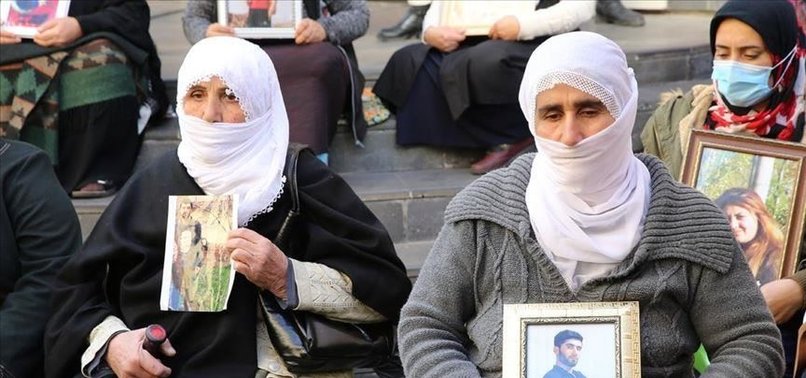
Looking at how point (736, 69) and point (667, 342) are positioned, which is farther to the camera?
point (736, 69)

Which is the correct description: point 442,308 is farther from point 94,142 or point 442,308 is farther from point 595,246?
point 94,142

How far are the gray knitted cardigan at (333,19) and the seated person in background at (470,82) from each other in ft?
0.91

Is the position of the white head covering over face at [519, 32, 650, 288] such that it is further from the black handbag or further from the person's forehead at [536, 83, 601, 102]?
the black handbag

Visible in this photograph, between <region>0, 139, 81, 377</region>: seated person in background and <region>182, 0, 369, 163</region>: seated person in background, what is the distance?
1819mm

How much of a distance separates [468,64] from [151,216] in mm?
2557

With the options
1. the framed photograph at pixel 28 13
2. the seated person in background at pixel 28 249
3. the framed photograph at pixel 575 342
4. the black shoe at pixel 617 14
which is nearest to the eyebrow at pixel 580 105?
the framed photograph at pixel 575 342

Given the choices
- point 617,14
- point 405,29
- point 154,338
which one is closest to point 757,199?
point 154,338

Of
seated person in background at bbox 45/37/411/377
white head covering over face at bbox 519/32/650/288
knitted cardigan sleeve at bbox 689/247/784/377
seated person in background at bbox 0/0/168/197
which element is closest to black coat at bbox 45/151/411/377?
seated person in background at bbox 45/37/411/377

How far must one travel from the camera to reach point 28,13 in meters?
5.85

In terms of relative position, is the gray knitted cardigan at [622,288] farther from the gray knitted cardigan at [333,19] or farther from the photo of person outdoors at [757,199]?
the gray knitted cardigan at [333,19]

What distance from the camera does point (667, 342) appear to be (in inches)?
114

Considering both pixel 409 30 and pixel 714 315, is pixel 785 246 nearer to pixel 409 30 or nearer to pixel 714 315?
pixel 714 315

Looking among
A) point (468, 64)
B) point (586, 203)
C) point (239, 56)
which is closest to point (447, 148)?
point (468, 64)

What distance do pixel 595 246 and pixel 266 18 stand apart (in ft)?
10.7
